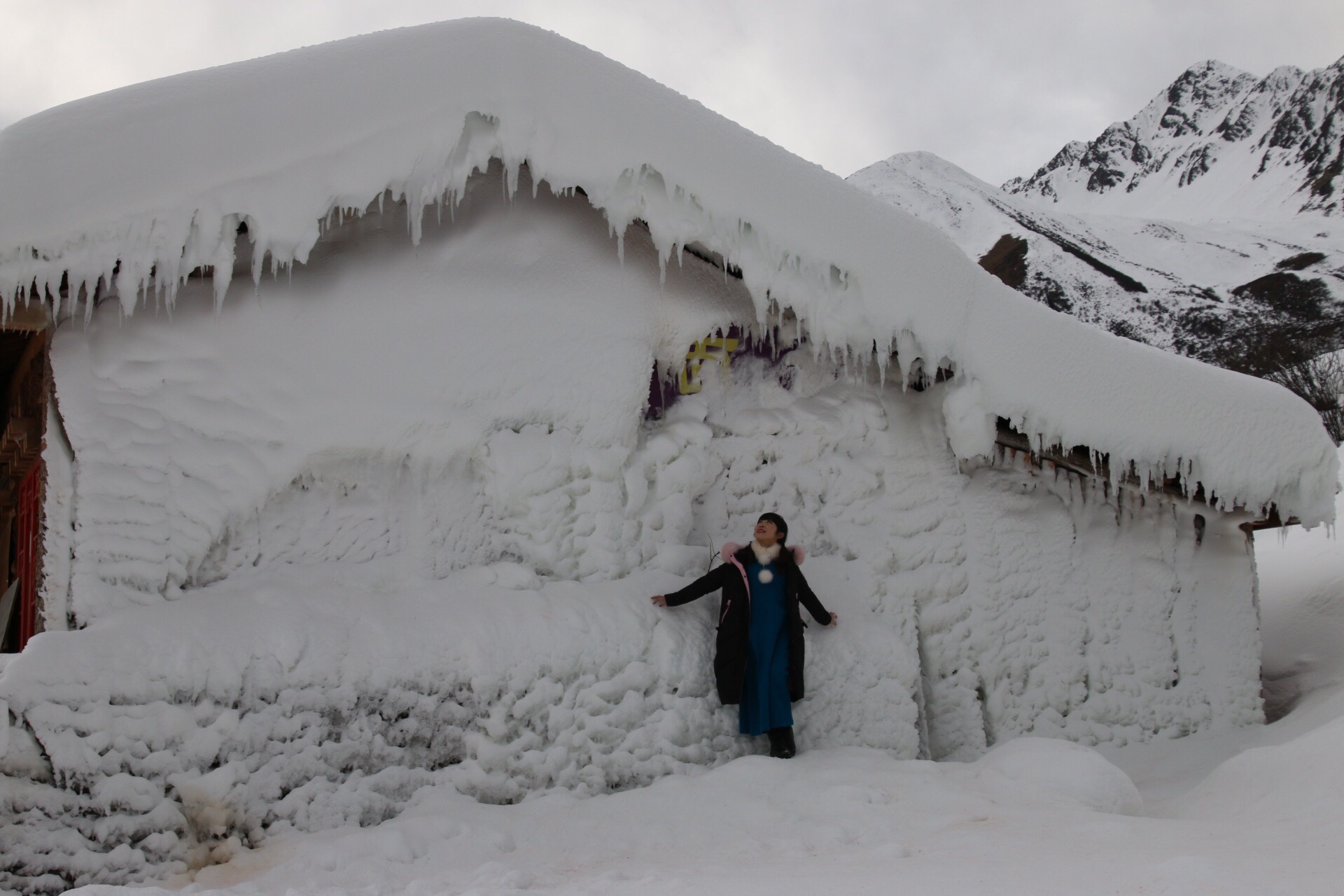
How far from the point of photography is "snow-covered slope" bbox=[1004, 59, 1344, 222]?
42969 mm

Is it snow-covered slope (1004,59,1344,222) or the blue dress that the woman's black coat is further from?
snow-covered slope (1004,59,1344,222)

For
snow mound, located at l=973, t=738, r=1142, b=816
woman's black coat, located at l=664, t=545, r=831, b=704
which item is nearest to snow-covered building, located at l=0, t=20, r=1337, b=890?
woman's black coat, located at l=664, t=545, r=831, b=704

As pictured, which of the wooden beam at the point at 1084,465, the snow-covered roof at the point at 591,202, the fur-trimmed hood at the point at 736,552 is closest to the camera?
the snow-covered roof at the point at 591,202

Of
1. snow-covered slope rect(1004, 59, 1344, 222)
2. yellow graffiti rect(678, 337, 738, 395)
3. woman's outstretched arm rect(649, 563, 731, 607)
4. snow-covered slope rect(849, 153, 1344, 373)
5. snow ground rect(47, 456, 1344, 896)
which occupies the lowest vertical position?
snow ground rect(47, 456, 1344, 896)

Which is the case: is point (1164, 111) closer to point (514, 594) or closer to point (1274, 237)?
point (1274, 237)

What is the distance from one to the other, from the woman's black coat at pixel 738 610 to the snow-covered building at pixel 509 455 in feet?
0.41

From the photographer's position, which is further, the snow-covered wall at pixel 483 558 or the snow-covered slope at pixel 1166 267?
the snow-covered slope at pixel 1166 267

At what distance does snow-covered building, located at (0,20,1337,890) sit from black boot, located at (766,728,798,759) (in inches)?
5.7

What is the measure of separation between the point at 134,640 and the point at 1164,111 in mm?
81744

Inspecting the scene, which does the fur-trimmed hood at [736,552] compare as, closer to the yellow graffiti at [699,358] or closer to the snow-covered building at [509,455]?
the snow-covered building at [509,455]

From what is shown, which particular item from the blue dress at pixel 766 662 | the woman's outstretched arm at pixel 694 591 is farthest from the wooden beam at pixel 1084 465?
the woman's outstretched arm at pixel 694 591

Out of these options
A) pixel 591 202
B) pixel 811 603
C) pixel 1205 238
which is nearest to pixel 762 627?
pixel 811 603

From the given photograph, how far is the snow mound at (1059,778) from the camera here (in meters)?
3.66

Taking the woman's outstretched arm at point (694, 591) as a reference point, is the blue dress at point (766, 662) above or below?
below
